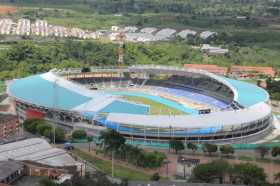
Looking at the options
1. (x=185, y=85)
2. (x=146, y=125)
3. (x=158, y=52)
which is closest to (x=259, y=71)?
(x=158, y=52)

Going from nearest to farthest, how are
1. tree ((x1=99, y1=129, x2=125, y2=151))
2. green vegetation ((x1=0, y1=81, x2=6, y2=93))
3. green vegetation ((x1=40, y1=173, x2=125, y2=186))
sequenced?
1. green vegetation ((x1=40, y1=173, x2=125, y2=186))
2. tree ((x1=99, y1=129, x2=125, y2=151))
3. green vegetation ((x1=0, y1=81, x2=6, y2=93))

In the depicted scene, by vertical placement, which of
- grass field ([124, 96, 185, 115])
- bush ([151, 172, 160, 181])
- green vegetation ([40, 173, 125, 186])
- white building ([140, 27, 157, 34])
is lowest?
white building ([140, 27, 157, 34])

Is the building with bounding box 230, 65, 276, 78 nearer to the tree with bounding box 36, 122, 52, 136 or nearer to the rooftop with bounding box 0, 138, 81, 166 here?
the tree with bounding box 36, 122, 52, 136

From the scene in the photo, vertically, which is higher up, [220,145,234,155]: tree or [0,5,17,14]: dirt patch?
[220,145,234,155]: tree

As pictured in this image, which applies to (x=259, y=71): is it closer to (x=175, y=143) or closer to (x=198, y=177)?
(x=175, y=143)

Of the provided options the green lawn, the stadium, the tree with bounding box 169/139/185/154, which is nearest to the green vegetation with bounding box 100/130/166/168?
the green lawn

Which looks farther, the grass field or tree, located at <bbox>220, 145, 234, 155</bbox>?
the grass field

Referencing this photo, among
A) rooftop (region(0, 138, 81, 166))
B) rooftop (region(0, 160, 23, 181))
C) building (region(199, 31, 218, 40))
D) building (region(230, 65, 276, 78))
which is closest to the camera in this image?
rooftop (region(0, 160, 23, 181))

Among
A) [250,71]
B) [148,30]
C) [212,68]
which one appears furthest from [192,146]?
[148,30]

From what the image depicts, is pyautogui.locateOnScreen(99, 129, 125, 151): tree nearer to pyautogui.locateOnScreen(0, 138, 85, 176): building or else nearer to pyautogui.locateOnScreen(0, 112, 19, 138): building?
pyautogui.locateOnScreen(0, 138, 85, 176): building
